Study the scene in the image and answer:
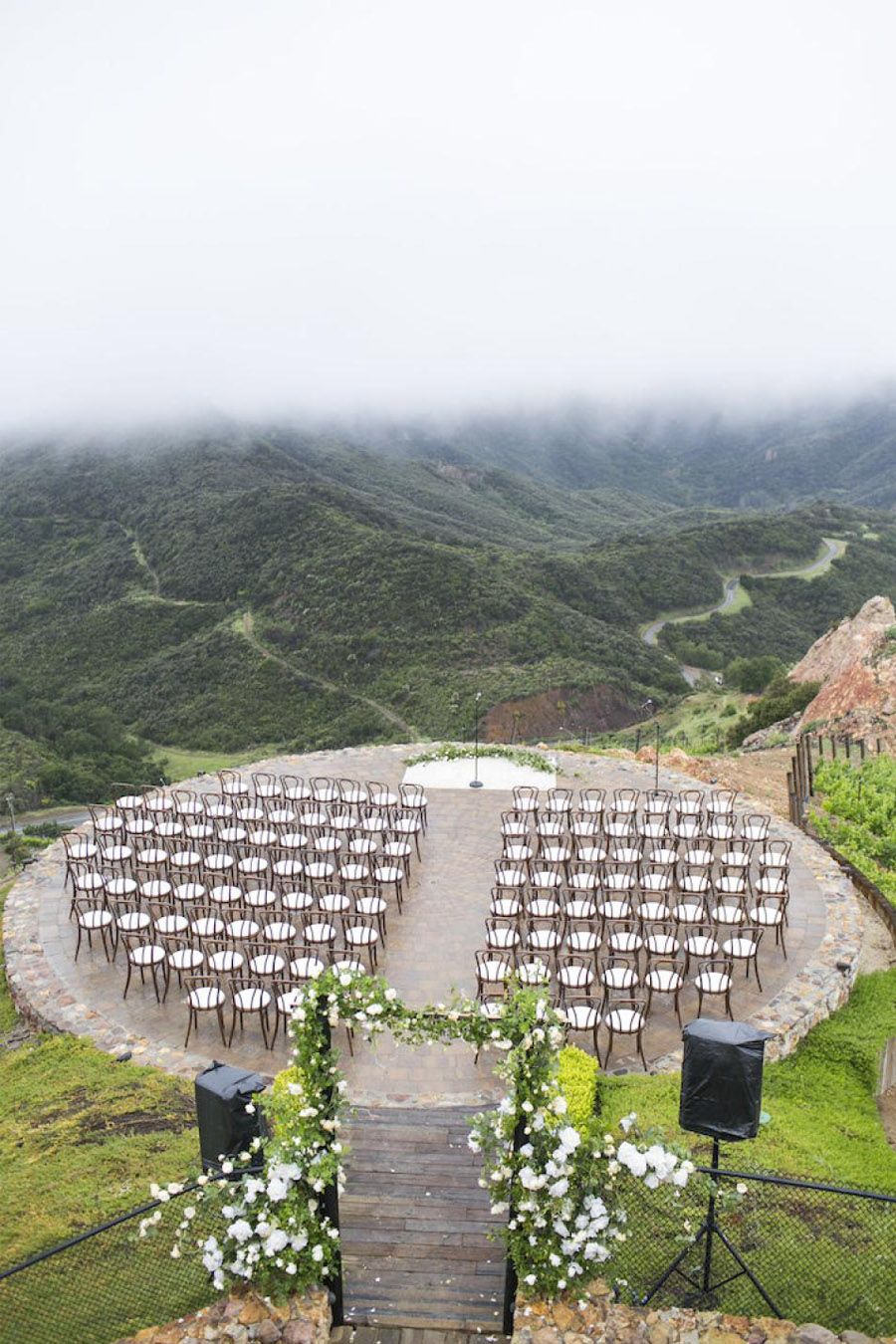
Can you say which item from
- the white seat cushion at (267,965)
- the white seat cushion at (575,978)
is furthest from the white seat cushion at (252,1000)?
the white seat cushion at (575,978)

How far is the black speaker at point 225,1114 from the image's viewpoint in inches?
259

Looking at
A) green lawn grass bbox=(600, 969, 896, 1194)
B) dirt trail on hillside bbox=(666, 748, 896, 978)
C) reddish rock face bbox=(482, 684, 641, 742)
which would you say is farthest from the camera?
reddish rock face bbox=(482, 684, 641, 742)

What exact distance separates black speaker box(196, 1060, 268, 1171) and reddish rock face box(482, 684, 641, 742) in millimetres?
38578

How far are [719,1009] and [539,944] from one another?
2282 mm

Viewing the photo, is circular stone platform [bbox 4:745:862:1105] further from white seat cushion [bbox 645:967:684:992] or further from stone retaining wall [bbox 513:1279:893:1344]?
stone retaining wall [bbox 513:1279:893:1344]

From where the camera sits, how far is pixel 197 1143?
834 centimetres

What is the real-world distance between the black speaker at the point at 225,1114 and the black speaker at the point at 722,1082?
9.66 feet

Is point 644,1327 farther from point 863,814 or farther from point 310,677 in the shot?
point 310,677

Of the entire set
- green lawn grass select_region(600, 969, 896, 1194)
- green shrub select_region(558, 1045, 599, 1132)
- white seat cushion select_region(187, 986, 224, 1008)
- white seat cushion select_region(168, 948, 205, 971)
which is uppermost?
green shrub select_region(558, 1045, 599, 1132)

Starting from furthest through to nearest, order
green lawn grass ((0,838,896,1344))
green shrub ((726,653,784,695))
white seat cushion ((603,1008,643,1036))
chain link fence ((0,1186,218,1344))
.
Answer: green shrub ((726,653,784,695)) → white seat cushion ((603,1008,643,1036)) → green lawn grass ((0,838,896,1344)) → chain link fence ((0,1186,218,1344))

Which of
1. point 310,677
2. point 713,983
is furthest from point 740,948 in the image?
point 310,677

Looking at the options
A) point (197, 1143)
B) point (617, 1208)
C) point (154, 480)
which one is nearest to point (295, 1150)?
point (617, 1208)

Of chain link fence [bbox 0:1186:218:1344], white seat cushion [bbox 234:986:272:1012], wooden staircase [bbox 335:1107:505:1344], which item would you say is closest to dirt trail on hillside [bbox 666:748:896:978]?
white seat cushion [bbox 234:986:272:1012]

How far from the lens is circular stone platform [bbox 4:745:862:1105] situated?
1063 centimetres
